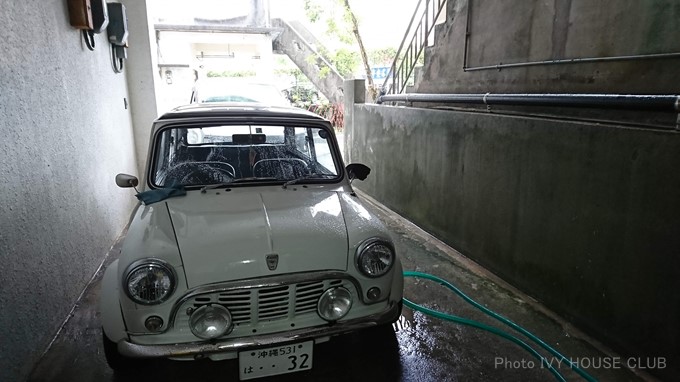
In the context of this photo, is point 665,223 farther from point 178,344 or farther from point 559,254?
point 178,344

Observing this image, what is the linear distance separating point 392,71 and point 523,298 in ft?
15.5

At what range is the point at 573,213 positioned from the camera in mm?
2902

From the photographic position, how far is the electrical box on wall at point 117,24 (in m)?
4.81

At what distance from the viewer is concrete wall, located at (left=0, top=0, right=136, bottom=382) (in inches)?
90.4

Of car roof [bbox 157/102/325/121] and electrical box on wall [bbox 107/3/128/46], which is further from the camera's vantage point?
electrical box on wall [bbox 107/3/128/46]

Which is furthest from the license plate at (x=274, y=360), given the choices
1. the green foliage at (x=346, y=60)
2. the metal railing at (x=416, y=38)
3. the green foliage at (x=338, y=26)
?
the green foliage at (x=346, y=60)

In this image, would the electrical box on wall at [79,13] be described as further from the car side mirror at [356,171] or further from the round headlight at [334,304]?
the round headlight at [334,304]

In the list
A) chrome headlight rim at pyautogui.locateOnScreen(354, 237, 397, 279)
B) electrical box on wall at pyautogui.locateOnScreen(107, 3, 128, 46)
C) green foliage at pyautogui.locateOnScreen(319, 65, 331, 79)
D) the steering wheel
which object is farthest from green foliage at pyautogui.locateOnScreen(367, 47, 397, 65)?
chrome headlight rim at pyautogui.locateOnScreen(354, 237, 397, 279)

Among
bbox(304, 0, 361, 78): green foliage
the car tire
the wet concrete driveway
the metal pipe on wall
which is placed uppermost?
bbox(304, 0, 361, 78): green foliage

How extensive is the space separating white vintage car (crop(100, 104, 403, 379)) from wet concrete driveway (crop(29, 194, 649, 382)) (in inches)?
15.9

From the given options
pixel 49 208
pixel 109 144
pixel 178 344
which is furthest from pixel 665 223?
pixel 109 144

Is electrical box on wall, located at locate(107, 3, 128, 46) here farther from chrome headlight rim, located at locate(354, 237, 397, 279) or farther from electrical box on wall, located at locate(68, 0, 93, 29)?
chrome headlight rim, located at locate(354, 237, 397, 279)

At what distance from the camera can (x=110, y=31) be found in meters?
4.95

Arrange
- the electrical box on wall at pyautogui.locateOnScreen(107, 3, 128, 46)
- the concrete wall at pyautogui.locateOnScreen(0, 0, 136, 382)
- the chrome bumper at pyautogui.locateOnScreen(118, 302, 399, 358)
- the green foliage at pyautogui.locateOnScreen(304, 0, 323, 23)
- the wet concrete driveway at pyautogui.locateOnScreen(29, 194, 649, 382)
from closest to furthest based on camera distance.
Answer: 1. the chrome bumper at pyautogui.locateOnScreen(118, 302, 399, 358)
2. the concrete wall at pyautogui.locateOnScreen(0, 0, 136, 382)
3. the wet concrete driveway at pyautogui.locateOnScreen(29, 194, 649, 382)
4. the electrical box on wall at pyautogui.locateOnScreen(107, 3, 128, 46)
5. the green foliage at pyautogui.locateOnScreen(304, 0, 323, 23)
